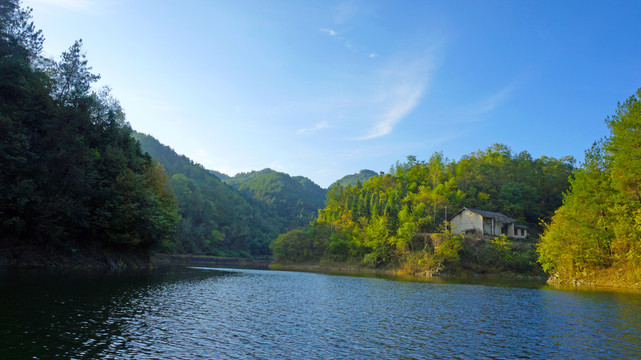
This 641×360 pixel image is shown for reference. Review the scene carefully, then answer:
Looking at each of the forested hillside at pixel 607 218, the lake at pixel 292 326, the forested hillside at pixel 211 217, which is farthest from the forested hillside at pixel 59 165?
the forested hillside at pixel 211 217

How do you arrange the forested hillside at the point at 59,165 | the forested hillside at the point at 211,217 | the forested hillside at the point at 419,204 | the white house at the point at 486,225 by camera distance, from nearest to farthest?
the forested hillside at the point at 59,165, the white house at the point at 486,225, the forested hillside at the point at 419,204, the forested hillside at the point at 211,217

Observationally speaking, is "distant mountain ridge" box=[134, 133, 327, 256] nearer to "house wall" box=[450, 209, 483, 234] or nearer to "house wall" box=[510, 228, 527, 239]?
"house wall" box=[450, 209, 483, 234]

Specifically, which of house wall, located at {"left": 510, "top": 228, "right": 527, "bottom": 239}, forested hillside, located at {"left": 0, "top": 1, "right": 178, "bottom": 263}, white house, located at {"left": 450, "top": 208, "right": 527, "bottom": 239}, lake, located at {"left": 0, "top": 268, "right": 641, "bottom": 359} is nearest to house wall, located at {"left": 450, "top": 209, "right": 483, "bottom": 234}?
white house, located at {"left": 450, "top": 208, "right": 527, "bottom": 239}

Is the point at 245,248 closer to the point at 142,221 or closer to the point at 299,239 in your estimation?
the point at 299,239

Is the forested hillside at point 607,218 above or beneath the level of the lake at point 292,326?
above

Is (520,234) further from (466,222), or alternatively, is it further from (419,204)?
(419,204)

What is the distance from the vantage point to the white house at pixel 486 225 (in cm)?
6372

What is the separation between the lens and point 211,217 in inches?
5064

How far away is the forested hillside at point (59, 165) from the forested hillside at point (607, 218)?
5110 centimetres

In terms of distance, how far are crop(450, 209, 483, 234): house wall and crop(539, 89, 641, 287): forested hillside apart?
18.3 meters

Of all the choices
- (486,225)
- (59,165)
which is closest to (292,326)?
(59,165)

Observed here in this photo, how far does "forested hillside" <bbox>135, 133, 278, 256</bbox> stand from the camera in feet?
373

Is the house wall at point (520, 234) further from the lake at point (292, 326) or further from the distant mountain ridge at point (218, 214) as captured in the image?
the distant mountain ridge at point (218, 214)

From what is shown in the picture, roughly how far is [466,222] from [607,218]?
28.8 meters
